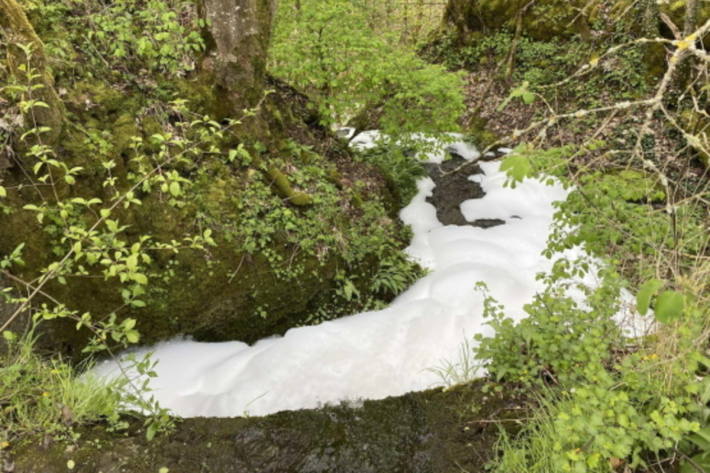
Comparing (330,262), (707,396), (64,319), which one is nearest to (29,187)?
(64,319)

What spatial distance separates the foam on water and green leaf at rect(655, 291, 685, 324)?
2.48 m

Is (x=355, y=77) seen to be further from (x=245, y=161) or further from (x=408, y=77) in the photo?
(x=245, y=161)

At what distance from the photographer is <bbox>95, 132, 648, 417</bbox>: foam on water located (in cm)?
366

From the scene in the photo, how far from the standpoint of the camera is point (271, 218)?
4402mm

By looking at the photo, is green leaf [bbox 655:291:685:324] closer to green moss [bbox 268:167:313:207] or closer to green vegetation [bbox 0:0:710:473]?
green vegetation [bbox 0:0:710:473]

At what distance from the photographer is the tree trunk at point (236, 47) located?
434cm

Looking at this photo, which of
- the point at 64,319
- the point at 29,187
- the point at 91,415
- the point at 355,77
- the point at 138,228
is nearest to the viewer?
the point at 91,415

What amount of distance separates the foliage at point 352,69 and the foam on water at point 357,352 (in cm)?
208

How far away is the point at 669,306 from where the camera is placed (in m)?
1.26

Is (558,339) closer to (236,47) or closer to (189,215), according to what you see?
(189,215)

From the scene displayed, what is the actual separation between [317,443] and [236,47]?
13.3ft

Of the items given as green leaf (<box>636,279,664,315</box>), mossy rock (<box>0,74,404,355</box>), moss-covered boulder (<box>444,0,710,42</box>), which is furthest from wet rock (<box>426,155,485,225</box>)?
green leaf (<box>636,279,664,315</box>)

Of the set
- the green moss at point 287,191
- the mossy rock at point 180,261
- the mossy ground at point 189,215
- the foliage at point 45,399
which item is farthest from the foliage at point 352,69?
the foliage at point 45,399

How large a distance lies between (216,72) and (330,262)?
2.47m
